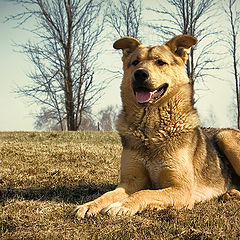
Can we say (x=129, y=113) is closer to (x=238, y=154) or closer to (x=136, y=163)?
(x=136, y=163)

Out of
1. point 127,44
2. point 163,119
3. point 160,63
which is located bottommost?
point 163,119

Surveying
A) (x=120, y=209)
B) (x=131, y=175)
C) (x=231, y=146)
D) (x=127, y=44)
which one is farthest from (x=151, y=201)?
(x=127, y=44)

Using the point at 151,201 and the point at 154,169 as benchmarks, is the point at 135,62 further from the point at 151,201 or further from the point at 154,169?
the point at 151,201

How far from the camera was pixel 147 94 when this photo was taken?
4.21m

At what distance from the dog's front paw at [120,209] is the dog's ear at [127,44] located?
2666 millimetres

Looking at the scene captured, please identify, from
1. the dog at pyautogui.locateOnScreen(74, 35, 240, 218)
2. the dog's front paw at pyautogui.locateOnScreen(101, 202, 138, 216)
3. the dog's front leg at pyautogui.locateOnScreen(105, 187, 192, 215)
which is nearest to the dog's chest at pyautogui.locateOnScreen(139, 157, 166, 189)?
the dog at pyautogui.locateOnScreen(74, 35, 240, 218)

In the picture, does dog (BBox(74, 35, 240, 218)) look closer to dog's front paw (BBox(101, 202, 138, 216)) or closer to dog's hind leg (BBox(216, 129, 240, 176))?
dog's hind leg (BBox(216, 129, 240, 176))

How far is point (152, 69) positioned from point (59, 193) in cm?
237

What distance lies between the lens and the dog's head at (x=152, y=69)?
4.13m

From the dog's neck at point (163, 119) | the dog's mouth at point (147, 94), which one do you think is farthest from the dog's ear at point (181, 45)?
the dog's mouth at point (147, 94)

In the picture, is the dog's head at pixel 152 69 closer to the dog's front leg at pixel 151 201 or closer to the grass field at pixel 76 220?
the dog's front leg at pixel 151 201

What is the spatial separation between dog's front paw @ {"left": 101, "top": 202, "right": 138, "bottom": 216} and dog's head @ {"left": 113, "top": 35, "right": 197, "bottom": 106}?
152 centimetres

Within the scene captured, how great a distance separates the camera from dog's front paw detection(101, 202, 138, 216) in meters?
3.17

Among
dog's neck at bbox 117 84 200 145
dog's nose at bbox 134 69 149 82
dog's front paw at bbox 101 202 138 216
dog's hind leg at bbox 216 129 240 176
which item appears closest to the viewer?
dog's front paw at bbox 101 202 138 216
